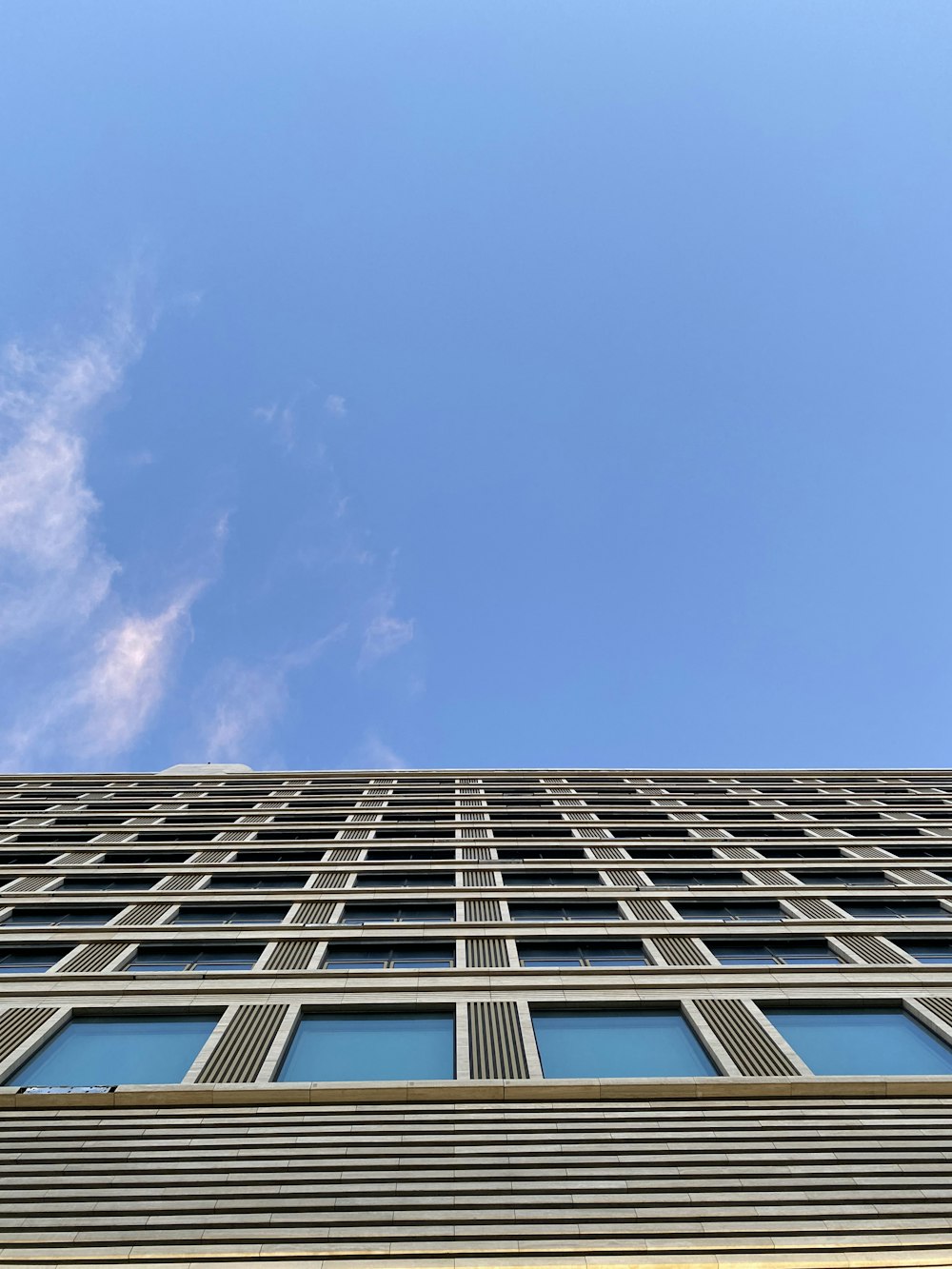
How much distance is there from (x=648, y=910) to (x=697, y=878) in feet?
13.8

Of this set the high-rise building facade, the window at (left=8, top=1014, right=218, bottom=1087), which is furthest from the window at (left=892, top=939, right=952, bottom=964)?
the window at (left=8, top=1014, right=218, bottom=1087)

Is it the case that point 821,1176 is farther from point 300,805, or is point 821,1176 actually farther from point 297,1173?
point 300,805

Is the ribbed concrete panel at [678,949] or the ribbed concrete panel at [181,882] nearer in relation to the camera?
the ribbed concrete panel at [678,949]

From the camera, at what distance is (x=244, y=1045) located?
13.1 meters

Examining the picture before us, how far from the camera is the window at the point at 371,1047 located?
1259cm

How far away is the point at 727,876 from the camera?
2294 cm

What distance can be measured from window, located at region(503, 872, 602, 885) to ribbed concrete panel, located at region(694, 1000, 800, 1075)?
7.45 metres

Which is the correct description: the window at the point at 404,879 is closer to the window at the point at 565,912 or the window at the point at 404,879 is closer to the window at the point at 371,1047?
the window at the point at 565,912

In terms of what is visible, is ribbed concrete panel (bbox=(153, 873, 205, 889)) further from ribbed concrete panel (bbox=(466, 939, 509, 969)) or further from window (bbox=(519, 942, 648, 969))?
window (bbox=(519, 942, 648, 969))

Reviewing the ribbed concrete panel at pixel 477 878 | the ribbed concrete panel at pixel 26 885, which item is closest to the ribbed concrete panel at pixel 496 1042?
the ribbed concrete panel at pixel 477 878

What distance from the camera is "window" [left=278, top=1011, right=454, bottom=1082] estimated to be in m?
12.6

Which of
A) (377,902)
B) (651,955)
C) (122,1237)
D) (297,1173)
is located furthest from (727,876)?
(122,1237)

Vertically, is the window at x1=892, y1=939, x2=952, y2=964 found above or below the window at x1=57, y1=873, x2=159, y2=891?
below

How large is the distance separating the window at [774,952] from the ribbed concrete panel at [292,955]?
→ 9.06 meters
